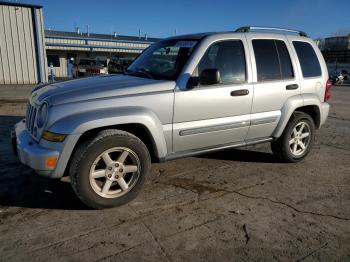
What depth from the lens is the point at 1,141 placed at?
608 centimetres

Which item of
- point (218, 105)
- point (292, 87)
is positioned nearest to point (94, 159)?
point (218, 105)

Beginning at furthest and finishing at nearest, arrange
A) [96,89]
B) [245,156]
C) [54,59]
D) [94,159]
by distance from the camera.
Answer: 1. [54,59]
2. [245,156]
3. [96,89]
4. [94,159]

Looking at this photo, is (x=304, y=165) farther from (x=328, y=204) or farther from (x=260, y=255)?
(x=260, y=255)

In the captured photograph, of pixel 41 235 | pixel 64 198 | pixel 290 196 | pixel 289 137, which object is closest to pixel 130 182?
pixel 64 198

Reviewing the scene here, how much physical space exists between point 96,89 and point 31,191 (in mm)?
1517

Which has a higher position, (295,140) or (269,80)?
(269,80)

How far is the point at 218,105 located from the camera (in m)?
4.03

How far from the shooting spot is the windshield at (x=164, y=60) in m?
3.99

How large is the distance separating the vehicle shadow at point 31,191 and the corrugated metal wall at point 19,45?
590 inches

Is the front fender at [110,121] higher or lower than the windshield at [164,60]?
lower

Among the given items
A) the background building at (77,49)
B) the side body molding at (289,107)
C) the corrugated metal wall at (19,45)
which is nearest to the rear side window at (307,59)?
the side body molding at (289,107)

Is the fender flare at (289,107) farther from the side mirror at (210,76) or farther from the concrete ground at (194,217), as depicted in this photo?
the side mirror at (210,76)

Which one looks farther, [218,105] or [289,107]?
[289,107]

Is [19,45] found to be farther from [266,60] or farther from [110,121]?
[110,121]
